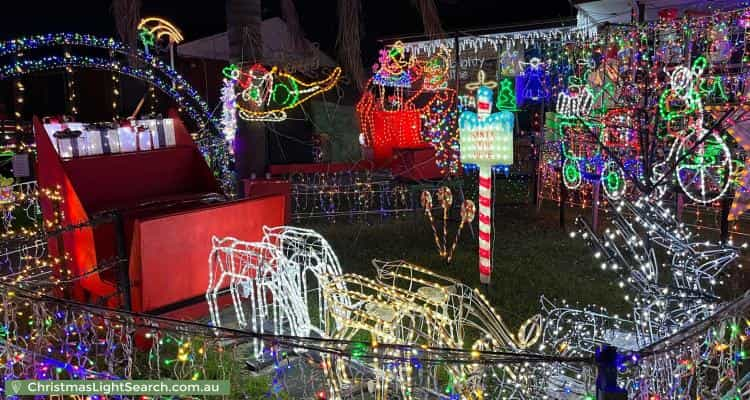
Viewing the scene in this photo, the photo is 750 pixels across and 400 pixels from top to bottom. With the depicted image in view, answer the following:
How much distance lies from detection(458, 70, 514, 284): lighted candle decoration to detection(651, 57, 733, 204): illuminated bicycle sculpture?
9.41 ft

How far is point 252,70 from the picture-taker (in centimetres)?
955

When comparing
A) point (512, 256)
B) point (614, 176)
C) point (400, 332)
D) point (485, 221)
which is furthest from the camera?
point (614, 176)

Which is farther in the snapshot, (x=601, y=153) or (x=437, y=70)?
(x=437, y=70)

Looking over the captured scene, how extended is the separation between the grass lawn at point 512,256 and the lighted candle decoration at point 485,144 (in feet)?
2.12

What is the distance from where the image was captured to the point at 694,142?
940 cm

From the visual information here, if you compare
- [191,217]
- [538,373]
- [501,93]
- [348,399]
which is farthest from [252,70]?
[538,373]

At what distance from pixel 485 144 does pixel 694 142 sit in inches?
169

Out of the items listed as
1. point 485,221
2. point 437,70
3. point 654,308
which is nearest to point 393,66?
point 437,70

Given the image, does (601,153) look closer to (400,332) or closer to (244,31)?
(244,31)

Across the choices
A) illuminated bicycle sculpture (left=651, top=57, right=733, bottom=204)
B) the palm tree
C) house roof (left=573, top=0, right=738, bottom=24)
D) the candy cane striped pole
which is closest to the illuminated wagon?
illuminated bicycle sculpture (left=651, top=57, right=733, bottom=204)

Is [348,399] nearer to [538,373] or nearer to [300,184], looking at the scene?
[538,373]

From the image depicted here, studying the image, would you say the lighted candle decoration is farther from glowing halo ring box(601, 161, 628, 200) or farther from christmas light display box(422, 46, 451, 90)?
christmas light display box(422, 46, 451, 90)

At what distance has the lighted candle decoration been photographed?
724cm

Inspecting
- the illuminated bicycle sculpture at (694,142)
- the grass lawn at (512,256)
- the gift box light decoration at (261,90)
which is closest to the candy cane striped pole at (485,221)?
the grass lawn at (512,256)
